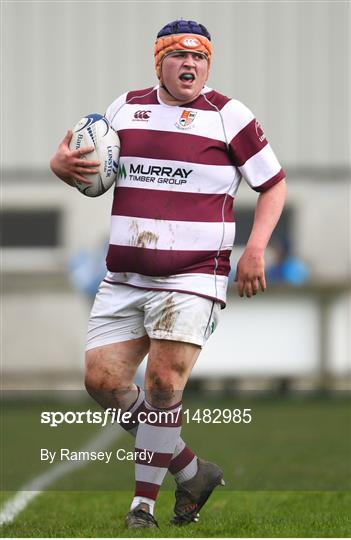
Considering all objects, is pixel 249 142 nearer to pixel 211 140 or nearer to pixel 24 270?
pixel 211 140

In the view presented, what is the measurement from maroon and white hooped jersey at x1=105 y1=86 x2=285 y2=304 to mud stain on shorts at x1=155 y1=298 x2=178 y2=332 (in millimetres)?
77

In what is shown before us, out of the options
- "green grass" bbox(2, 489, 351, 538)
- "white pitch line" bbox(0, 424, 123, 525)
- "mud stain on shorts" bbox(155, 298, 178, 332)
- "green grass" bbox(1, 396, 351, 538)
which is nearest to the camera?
"mud stain on shorts" bbox(155, 298, 178, 332)

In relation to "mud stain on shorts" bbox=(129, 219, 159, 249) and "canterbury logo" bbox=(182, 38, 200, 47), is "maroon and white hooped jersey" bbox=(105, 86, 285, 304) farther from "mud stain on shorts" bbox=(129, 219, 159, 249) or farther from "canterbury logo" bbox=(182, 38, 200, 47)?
"canterbury logo" bbox=(182, 38, 200, 47)

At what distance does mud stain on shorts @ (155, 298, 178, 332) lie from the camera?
4965 millimetres

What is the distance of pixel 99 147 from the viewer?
5109 millimetres

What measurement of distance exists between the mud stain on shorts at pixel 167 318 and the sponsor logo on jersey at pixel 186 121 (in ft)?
2.40

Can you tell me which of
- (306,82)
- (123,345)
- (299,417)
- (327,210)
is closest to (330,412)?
(299,417)

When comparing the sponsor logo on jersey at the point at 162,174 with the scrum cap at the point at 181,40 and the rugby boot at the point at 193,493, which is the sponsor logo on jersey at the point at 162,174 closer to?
the scrum cap at the point at 181,40

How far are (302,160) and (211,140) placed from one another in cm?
1712

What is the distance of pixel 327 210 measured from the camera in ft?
72.1

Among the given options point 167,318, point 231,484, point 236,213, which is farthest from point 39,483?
point 236,213

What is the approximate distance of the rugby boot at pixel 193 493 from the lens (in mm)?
5406

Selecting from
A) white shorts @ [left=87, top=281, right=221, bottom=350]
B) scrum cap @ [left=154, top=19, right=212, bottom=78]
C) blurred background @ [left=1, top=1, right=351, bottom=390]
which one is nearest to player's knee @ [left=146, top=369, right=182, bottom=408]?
white shorts @ [left=87, top=281, right=221, bottom=350]

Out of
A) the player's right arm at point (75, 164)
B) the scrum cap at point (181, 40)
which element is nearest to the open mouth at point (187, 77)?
the scrum cap at point (181, 40)
